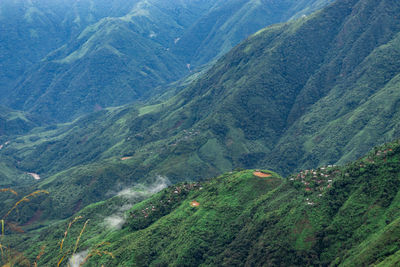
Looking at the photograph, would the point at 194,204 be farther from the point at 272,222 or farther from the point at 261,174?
the point at 272,222

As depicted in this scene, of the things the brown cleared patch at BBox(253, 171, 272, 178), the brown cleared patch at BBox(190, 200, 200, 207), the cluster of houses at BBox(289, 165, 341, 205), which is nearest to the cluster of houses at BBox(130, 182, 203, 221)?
the brown cleared patch at BBox(190, 200, 200, 207)

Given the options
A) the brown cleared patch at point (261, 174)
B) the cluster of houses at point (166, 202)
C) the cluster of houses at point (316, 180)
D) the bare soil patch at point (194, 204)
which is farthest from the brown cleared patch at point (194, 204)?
the cluster of houses at point (316, 180)

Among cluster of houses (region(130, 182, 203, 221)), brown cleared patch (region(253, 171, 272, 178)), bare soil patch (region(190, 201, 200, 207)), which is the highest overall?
cluster of houses (region(130, 182, 203, 221))

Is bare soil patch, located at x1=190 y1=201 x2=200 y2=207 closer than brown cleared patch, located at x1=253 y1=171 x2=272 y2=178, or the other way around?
bare soil patch, located at x1=190 y1=201 x2=200 y2=207

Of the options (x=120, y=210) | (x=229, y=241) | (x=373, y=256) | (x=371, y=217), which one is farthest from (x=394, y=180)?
(x=120, y=210)

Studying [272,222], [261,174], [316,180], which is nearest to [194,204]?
[261,174]

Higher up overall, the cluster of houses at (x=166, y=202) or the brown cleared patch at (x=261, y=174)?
the cluster of houses at (x=166, y=202)

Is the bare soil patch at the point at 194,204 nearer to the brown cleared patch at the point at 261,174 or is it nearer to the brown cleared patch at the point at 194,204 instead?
the brown cleared patch at the point at 194,204

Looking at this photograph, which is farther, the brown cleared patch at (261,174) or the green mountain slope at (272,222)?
the brown cleared patch at (261,174)

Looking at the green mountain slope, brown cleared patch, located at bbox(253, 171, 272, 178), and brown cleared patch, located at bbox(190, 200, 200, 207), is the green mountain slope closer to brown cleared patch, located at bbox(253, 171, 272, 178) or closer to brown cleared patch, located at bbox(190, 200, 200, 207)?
brown cleared patch, located at bbox(190, 200, 200, 207)
